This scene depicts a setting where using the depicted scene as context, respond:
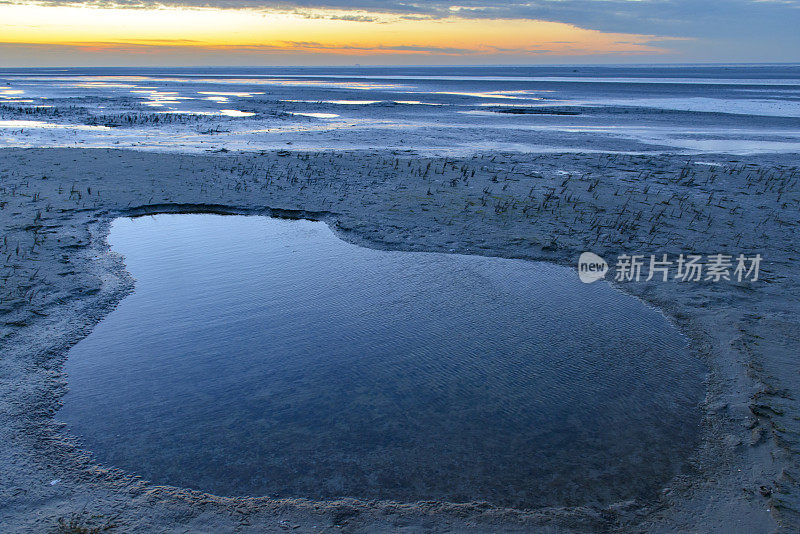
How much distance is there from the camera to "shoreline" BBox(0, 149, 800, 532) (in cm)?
421

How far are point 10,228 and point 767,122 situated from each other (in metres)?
36.1

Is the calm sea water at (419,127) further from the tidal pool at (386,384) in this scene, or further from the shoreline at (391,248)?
the tidal pool at (386,384)

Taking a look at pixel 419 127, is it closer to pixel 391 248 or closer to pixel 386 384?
pixel 391 248

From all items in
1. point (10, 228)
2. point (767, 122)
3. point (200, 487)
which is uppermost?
point (767, 122)

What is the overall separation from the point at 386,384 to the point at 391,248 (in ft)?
15.2

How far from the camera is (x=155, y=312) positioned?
24.9ft

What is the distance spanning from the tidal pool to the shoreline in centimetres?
23

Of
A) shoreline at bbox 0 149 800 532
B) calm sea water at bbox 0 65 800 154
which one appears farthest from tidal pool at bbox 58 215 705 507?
calm sea water at bbox 0 65 800 154

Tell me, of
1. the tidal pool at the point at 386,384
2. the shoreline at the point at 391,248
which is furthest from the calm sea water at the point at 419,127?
the tidal pool at the point at 386,384

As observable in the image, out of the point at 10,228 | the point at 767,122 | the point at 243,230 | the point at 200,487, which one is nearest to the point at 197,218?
the point at 243,230

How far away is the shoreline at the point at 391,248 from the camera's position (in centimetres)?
421

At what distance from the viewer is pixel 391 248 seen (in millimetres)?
10352

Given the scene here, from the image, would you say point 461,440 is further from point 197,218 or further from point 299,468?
point 197,218

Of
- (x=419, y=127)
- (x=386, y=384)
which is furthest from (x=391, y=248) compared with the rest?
(x=419, y=127)
